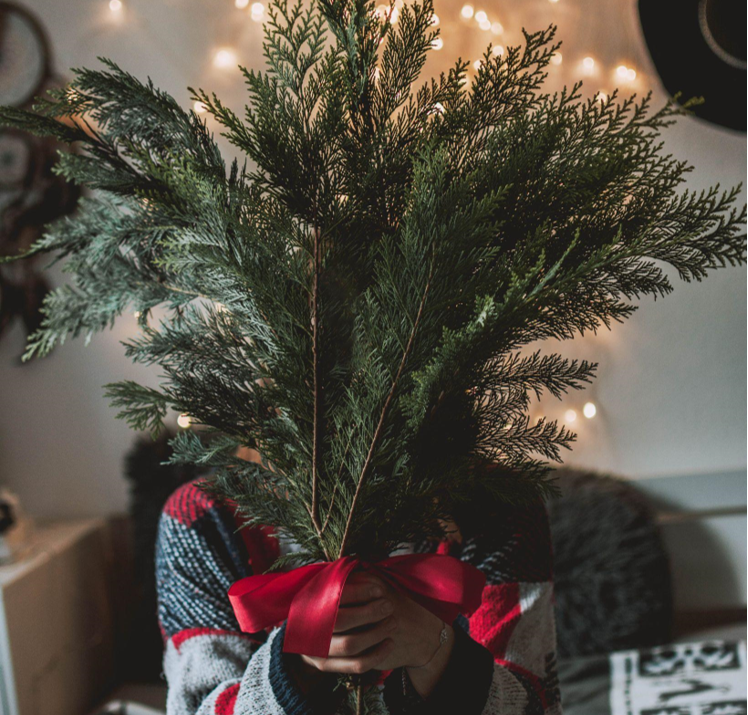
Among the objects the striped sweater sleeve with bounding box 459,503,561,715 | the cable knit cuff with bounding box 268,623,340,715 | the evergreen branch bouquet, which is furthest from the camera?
the striped sweater sleeve with bounding box 459,503,561,715

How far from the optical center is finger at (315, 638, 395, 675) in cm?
55

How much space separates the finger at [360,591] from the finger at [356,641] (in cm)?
3

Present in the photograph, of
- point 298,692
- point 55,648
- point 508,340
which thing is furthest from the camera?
point 55,648

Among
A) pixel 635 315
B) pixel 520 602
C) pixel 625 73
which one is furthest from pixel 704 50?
pixel 520 602

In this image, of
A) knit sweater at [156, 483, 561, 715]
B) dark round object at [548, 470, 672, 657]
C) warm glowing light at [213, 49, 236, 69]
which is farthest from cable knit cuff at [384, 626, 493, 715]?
warm glowing light at [213, 49, 236, 69]

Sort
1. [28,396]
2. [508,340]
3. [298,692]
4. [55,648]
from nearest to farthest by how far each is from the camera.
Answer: [508,340], [298,692], [55,648], [28,396]

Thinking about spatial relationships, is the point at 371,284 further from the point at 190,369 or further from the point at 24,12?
the point at 24,12

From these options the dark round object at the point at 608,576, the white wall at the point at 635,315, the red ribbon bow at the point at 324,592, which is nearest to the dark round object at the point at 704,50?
the white wall at the point at 635,315

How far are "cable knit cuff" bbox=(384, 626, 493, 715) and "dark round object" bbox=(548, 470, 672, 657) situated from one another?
95 cm

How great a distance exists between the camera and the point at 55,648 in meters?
1.60

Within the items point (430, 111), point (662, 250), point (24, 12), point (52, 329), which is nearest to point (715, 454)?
point (662, 250)

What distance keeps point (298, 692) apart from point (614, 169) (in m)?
0.53

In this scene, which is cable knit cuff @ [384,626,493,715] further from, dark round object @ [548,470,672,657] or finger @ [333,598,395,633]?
dark round object @ [548,470,672,657]

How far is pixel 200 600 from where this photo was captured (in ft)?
3.01
